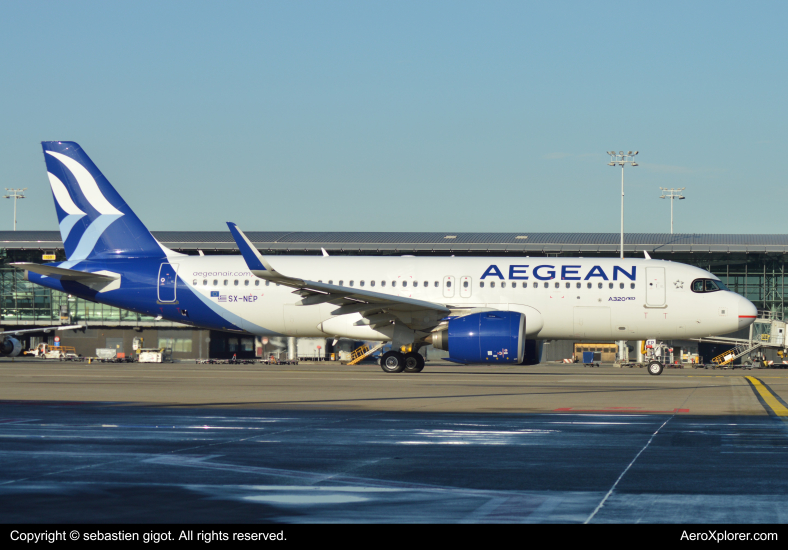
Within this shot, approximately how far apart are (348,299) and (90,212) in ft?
34.7

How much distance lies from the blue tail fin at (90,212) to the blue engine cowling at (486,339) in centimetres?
1173

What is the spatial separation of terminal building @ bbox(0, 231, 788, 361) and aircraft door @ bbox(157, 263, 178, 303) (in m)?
26.6

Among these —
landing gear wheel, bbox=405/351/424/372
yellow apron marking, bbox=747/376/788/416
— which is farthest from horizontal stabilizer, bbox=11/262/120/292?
yellow apron marking, bbox=747/376/788/416

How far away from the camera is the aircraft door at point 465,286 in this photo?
2844cm

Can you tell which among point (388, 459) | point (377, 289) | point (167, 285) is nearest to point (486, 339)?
point (377, 289)

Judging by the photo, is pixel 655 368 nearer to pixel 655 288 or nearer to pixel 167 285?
pixel 655 288

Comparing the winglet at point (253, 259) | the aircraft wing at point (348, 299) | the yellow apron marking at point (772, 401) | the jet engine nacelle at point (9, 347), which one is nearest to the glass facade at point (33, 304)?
the jet engine nacelle at point (9, 347)

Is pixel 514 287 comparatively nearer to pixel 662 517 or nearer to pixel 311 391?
pixel 311 391

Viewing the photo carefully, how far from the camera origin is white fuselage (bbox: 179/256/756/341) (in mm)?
28281

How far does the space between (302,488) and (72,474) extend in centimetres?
230

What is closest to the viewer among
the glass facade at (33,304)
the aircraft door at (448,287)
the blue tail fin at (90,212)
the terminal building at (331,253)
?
the aircraft door at (448,287)

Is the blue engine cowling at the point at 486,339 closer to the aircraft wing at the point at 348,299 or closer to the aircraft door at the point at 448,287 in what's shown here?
the aircraft wing at the point at 348,299

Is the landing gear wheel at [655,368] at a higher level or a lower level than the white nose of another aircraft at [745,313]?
lower

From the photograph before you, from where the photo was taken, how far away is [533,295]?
28344 mm
